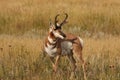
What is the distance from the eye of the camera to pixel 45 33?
45.6 feet

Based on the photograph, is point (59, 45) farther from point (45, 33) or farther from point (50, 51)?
point (45, 33)

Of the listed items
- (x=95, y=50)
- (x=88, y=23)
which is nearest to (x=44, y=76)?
(x=95, y=50)

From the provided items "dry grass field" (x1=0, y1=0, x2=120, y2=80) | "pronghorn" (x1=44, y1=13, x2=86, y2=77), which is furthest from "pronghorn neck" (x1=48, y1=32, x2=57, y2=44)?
"dry grass field" (x1=0, y1=0, x2=120, y2=80)

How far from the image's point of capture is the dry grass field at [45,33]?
745 centimetres

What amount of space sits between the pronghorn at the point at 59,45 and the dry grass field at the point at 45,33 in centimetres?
26

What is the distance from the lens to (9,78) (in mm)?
7066

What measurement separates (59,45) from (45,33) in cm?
638

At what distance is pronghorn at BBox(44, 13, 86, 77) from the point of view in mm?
7328

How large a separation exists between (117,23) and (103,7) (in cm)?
166

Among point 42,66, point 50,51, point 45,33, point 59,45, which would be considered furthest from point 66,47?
point 45,33

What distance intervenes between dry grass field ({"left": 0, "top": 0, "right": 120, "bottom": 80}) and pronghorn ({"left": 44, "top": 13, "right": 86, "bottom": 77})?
263 millimetres

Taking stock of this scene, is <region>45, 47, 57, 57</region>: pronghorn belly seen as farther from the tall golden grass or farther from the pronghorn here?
the tall golden grass

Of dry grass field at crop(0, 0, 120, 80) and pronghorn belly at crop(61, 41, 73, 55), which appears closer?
dry grass field at crop(0, 0, 120, 80)

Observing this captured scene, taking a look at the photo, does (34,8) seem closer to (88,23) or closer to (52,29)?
(88,23)
